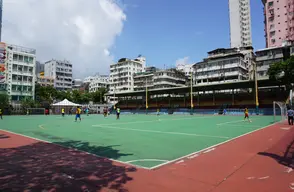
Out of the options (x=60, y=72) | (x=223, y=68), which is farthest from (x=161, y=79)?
(x=60, y=72)

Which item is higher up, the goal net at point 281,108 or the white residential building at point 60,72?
the white residential building at point 60,72

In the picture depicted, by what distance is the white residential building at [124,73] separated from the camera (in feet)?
344

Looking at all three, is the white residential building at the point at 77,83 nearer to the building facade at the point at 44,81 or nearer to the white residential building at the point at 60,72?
the white residential building at the point at 60,72

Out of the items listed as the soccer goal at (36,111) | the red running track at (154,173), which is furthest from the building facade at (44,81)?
the red running track at (154,173)

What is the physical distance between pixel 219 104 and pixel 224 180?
48565 millimetres

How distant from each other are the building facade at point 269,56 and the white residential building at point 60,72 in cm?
8810

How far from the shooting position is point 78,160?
6875 millimetres

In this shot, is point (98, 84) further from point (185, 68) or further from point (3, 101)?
point (3, 101)

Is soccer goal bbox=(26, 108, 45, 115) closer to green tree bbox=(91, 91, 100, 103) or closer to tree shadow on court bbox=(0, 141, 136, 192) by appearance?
green tree bbox=(91, 91, 100, 103)

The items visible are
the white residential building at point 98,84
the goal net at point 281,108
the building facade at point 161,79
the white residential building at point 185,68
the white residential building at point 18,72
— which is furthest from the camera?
the white residential building at point 98,84

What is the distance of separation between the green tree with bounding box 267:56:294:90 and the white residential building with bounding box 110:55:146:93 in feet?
A: 238

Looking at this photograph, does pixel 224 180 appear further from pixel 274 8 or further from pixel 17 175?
pixel 274 8

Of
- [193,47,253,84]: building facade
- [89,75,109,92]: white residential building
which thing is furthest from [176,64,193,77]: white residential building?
[89,75,109,92]: white residential building

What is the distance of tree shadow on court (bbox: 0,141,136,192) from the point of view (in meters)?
4.61
